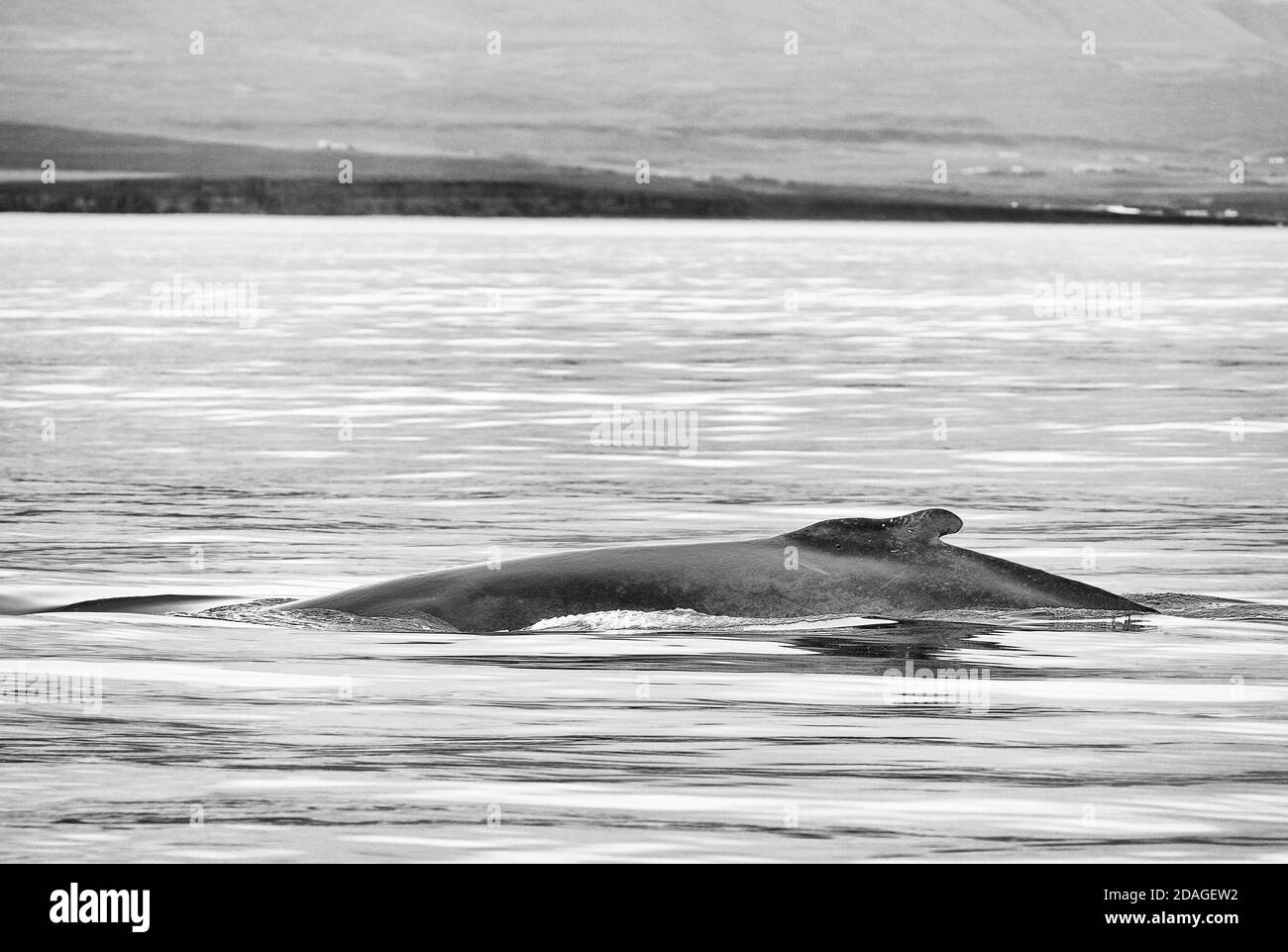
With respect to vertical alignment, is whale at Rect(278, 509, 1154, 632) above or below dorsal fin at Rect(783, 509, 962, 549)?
below

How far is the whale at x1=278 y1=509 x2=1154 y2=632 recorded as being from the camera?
1378cm

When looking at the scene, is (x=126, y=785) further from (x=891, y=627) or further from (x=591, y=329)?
(x=591, y=329)

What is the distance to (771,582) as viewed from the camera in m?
13.9

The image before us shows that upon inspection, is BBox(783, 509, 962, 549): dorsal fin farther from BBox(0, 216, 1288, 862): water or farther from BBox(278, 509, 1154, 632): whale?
BBox(0, 216, 1288, 862): water

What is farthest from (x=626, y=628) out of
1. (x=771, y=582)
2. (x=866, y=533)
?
(x=866, y=533)

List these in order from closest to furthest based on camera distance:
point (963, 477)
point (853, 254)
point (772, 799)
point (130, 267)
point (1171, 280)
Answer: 1. point (772, 799)
2. point (963, 477)
3. point (1171, 280)
4. point (130, 267)
5. point (853, 254)

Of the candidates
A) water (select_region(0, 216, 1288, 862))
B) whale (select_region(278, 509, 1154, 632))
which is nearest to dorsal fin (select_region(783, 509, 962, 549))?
whale (select_region(278, 509, 1154, 632))

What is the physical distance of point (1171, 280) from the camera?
90.2m

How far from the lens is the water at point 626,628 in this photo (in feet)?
30.9

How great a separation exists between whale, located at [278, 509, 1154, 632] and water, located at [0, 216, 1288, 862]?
19 centimetres

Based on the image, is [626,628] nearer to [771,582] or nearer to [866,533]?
[771,582]
